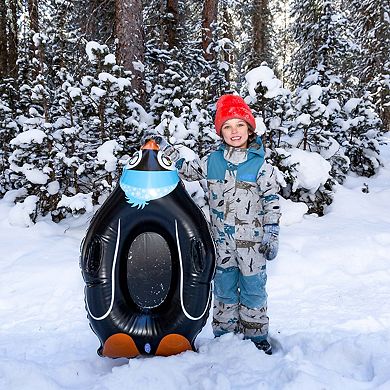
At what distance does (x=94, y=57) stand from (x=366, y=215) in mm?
4046

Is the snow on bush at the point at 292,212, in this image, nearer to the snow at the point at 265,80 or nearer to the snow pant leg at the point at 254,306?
the snow at the point at 265,80

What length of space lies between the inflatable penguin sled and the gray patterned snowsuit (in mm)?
235

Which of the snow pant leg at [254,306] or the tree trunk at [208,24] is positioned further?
the tree trunk at [208,24]

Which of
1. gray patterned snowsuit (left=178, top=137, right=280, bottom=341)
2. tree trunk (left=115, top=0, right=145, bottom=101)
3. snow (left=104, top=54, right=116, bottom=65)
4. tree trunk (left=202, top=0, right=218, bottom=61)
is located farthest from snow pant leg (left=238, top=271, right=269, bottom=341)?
tree trunk (left=202, top=0, right=218, bottom=61)

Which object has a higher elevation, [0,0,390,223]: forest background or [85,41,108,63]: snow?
[85,41,108,63]: snow

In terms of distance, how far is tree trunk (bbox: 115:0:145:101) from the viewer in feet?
19.5

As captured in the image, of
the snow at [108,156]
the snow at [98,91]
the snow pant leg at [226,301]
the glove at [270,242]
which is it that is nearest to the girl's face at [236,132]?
the glove at [270,242]

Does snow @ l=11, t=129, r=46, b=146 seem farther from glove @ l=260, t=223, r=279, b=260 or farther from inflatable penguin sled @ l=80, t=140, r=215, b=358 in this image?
glove @ l=260, t=223, r=279, b=260

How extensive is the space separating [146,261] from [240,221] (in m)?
0.68

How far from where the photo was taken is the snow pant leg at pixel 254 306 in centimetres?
283

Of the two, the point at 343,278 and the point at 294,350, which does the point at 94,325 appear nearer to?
the point at 294,350

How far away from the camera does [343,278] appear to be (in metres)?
4.01

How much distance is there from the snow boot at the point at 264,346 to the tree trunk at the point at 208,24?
7.51 m

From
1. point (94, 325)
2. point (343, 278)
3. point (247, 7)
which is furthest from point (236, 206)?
point (247, 7)
